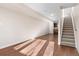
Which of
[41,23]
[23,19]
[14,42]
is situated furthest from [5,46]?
[41,23]

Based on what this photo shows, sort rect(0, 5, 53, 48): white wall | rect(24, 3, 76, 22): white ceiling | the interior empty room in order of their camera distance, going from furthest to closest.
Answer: rect(0, 5, 53, 48): white wall, the interior empty room, rect(24, 3, 76, 22): white ceiling

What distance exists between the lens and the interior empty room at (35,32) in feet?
8.26

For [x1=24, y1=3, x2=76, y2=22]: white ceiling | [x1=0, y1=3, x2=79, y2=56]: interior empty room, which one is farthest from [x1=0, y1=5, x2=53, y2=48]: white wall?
[x1=24, y1=3, x2=76, y2=22]: white ceiling

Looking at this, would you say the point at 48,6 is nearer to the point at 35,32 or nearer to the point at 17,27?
the point at 17,27

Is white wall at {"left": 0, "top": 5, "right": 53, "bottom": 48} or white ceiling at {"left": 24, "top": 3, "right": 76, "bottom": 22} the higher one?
white ceiling at {"left": 24, "top": 3, "right": 76, "bottom": 22}

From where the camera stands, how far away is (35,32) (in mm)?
3846

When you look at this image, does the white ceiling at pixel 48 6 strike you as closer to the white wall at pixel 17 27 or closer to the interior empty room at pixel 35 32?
the interior empty room at pixel 35 32

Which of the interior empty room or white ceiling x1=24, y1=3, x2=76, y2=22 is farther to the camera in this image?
the interior empty room

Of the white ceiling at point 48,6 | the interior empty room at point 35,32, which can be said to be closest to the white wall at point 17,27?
the interior empty room at point 35,32

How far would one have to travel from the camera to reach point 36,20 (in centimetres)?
403

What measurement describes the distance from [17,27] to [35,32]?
31.8 inches

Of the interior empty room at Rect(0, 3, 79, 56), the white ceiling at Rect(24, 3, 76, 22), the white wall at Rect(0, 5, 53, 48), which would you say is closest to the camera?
the white ceiling at Rect(24, 3, 76, 22)

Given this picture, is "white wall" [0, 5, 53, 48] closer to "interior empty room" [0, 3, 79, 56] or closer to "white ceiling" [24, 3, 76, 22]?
"interior empty room" [0, 3, 79, 56]

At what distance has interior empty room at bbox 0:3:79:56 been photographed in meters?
2.52
